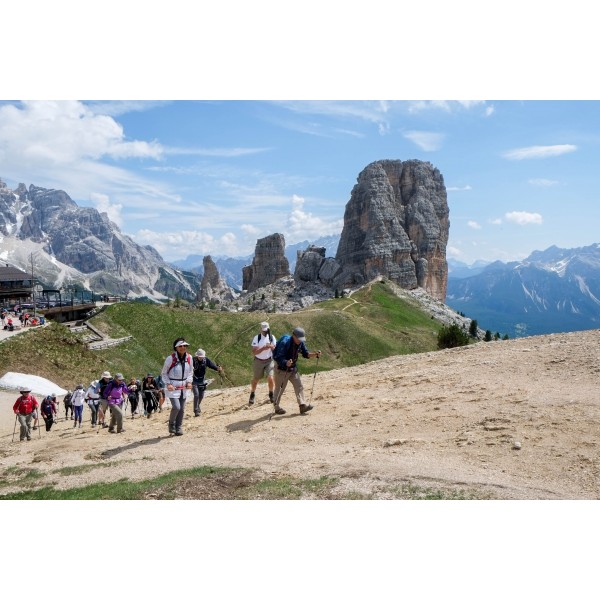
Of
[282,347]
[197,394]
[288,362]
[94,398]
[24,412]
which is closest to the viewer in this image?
[288,362]

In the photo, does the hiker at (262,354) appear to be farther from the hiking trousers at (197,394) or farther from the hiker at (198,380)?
the hiking trousers at (197,394)

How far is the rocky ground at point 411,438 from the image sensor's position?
11.4m

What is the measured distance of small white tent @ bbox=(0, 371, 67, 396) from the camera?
132 ft

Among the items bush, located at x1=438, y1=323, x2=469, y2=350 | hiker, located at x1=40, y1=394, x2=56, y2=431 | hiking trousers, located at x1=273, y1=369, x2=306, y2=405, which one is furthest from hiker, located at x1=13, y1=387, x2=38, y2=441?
bush, located at x1=438, y1=323, x2=469, y2=350

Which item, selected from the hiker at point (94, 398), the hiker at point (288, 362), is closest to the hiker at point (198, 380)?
the hiker at point (288, 362)

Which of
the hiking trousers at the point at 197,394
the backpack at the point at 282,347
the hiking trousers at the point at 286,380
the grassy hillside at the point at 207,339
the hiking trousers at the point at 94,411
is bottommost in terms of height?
the grassy hillside at the point at 207,339

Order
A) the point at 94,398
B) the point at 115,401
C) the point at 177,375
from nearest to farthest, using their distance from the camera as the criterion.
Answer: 1. the point at 177,375
2. the point at 115,401
3. the point at 94,398

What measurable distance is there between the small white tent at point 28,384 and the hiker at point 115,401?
22.6m

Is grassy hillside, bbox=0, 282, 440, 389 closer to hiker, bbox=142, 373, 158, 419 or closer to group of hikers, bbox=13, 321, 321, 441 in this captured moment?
hiker, bbox=142, 373, 158, 419

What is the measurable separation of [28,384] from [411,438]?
119ft

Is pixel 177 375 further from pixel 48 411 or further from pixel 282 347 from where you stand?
pixel 48 411

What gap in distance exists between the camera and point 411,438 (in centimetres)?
1428

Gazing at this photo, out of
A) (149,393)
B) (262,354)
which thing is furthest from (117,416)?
(149,393)

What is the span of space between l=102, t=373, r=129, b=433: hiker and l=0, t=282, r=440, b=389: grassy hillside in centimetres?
2918
